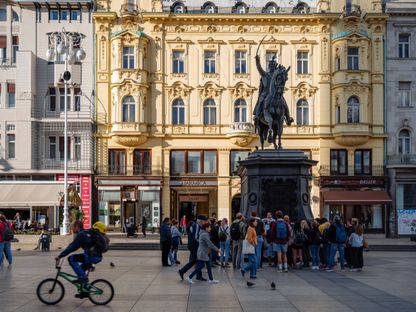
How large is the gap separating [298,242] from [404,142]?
3317 cm

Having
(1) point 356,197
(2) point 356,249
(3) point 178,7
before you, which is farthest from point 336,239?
(3) point 178,7

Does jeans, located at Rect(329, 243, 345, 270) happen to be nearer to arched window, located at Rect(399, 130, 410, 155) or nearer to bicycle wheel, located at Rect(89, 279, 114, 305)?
bicycle wheel, located at Rect(89, 279, 114, 305)

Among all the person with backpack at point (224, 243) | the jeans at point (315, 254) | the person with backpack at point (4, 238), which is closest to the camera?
the person with backpack at point (4, 238)

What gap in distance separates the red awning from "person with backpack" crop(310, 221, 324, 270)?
1102 inches

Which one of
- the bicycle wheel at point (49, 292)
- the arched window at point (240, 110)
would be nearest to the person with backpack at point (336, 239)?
the bicycle wheel at point (49, 292)

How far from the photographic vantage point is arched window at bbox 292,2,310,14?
55.3 meters

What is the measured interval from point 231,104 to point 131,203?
10576mm

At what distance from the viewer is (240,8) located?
55500 mm

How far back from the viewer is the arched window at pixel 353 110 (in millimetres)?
53125

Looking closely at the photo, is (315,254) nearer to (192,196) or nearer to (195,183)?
(195,183)

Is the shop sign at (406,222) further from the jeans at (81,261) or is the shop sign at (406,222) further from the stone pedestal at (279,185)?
the jeans at (81,261)

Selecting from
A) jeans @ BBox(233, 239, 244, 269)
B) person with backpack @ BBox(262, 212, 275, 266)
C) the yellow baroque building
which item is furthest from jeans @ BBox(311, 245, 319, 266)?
the yellow baroque building

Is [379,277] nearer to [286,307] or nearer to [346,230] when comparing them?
[346,230]

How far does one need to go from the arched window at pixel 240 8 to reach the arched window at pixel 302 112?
327 inches
